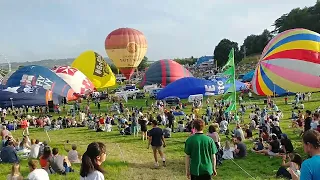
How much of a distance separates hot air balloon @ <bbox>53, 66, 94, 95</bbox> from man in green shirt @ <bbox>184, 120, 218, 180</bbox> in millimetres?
32983

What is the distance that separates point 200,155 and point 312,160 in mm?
2976

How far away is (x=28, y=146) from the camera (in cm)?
1363

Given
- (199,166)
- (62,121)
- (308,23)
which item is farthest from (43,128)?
(308,23)

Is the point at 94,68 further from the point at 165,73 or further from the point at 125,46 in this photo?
the point at 165,73

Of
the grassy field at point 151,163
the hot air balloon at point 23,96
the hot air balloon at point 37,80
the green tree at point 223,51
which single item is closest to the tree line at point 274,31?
the green tree at point 223,51

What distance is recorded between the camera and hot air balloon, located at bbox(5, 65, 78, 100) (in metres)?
31.6

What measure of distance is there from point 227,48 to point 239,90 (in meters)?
56.7

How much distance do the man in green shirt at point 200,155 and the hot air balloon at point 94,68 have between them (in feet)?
141

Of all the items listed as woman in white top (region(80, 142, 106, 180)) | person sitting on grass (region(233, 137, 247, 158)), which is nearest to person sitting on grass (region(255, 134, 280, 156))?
person sitting on grass (region(233, 137, 247, 158))

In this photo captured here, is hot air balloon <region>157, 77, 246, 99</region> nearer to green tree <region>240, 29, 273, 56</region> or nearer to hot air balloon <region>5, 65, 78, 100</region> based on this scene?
hot air balloon <region>5, 65, 78, 100</region>

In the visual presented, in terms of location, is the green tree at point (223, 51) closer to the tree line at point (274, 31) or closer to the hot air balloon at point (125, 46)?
the tree line at point (274, 31)

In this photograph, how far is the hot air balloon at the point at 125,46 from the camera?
150ft

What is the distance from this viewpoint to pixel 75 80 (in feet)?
128

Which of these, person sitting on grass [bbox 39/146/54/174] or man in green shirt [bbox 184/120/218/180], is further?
person sitting on grass [bbox 39/146/54/174]
